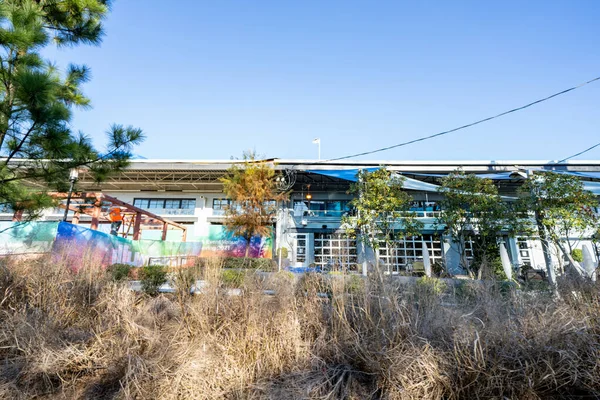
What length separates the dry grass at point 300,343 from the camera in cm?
256

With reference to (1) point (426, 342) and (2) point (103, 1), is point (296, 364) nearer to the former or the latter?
(1) point (426, 342)

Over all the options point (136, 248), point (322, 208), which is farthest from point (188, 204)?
point (322, 208)

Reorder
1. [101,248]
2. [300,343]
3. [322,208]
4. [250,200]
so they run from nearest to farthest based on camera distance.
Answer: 1. [300,343]
2. [101,248]
3. [250,200]
4. [322,208]

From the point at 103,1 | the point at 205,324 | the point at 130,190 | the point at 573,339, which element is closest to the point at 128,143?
the point at 103,1

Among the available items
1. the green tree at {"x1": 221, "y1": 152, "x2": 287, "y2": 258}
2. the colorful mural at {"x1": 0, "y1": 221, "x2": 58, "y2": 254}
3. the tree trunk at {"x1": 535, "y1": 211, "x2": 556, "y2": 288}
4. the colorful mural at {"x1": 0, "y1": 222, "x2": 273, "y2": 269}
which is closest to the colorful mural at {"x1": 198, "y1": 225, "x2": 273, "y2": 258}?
the colorful mural at {"x1": 0, "y1": 222, "x2": 273, "y2": 269}

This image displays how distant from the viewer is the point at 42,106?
4.13 meters

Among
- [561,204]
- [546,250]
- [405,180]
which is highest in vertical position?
[405,180]

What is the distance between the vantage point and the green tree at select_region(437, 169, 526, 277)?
38.5ft

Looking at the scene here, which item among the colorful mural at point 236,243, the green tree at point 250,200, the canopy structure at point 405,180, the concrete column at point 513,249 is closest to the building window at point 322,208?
the colorful mural at point 236,243

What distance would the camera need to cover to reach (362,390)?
2715 millimetres

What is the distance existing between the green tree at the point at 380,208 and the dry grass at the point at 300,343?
10200 millimetres

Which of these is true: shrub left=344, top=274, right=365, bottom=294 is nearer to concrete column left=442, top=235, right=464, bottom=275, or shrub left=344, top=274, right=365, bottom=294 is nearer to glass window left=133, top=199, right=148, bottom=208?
concrete column left=442, top=235, right=464, bottom=275

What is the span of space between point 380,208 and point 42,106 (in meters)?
12.6

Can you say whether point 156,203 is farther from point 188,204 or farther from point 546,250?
point 546,250
